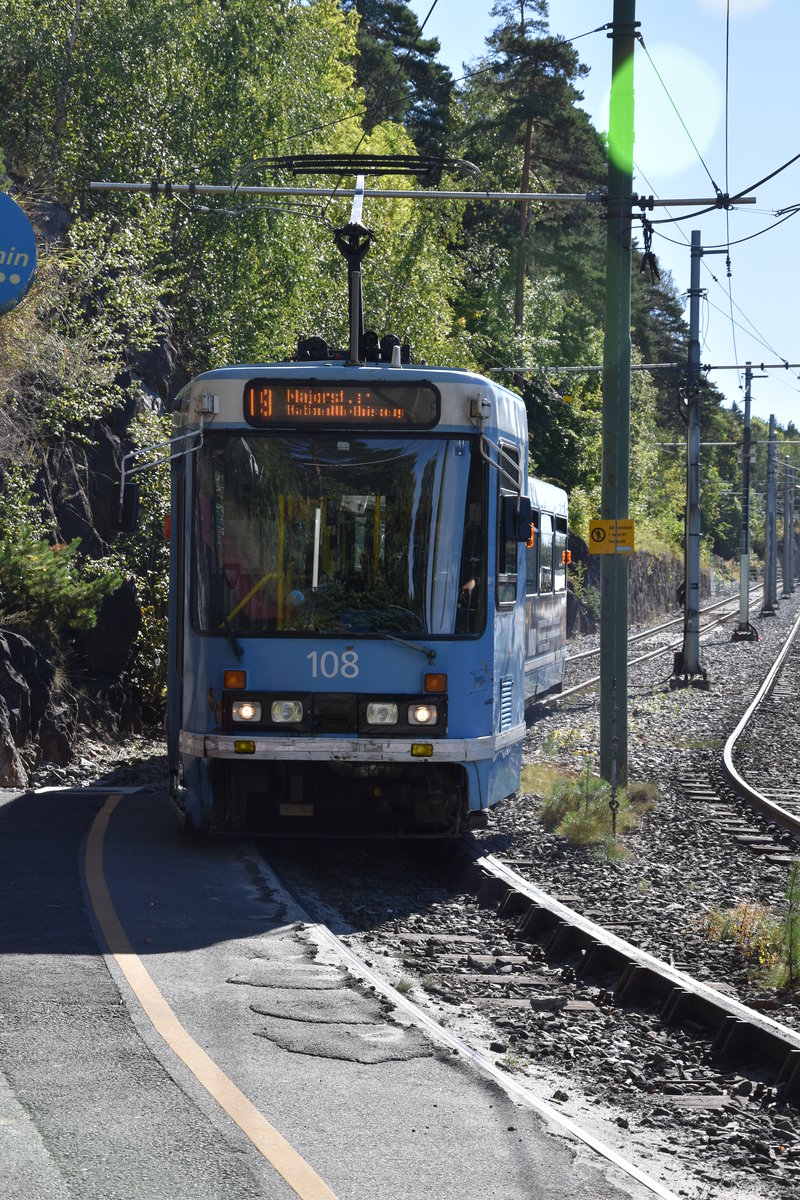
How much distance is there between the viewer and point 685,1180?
5.21m

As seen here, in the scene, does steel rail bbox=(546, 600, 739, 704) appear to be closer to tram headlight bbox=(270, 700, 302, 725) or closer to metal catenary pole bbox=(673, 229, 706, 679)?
metal catenary pole bbox=(673, 229, 706, 679)

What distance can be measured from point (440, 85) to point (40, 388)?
50563mm

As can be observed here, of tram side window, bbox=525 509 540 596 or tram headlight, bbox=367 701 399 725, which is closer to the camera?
tram headlight, bbox=367 701 399 725

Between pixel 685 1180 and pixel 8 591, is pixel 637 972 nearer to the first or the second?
pixel 685 1180

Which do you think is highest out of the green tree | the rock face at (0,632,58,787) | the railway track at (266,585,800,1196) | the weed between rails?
the green tree

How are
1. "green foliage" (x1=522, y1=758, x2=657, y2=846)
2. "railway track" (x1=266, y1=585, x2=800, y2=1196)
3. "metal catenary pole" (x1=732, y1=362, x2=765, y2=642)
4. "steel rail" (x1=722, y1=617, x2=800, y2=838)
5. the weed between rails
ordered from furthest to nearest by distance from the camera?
"metal catenary pole" (x1=732, y1=362, x2=765, y2=642) < "steel rail" (x1=722, y1=617, x2=800, y2=838) < "green foliage" (x1=522, y1=758, x2=657, y2=846) < the weed between rails < "railway track" (x1=266, y1=585, x2=800, y2=1196)

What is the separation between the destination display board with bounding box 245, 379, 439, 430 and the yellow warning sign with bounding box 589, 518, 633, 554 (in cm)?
446

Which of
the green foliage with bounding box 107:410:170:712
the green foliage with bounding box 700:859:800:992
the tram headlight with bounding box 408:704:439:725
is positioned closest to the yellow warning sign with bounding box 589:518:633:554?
the tram headlight with bounding box 408:704:439:725

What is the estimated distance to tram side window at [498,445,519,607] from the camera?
35.1 feet

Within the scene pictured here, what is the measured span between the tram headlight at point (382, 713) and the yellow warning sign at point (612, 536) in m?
4.91

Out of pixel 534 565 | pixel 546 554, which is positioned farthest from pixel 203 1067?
pixel 546 554

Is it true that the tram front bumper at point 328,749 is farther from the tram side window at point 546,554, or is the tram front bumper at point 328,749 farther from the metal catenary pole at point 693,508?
the metal catenary pole at point 693,508

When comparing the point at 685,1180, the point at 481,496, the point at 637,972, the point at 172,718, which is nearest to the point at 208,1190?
the point at 685,1180

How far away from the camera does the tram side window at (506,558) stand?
10.7 m
